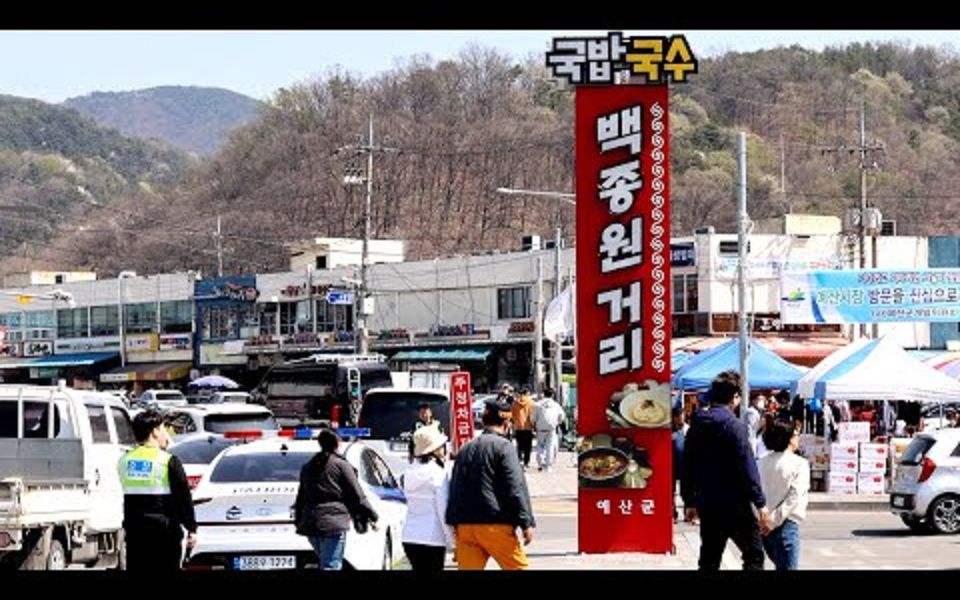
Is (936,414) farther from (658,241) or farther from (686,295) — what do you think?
(658,241)

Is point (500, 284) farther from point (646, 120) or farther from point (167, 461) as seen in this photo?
point (167, 461)

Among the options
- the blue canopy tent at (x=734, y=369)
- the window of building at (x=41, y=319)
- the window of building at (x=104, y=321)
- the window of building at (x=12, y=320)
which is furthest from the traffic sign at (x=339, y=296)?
the blue canopy tent at (x=734, y=369)

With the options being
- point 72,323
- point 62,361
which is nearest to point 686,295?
point 62,361

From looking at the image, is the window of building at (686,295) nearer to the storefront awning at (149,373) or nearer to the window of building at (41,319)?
the storefront awning at (149,373)

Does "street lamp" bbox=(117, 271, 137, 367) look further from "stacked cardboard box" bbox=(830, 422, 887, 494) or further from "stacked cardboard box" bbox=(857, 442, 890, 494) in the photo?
"stacked cardboard box" bbox=(857, 442, 890, 494)

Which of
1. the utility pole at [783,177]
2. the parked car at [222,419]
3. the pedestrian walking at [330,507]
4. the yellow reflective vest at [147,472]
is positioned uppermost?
the utility pole at [783,177]

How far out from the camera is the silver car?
2598 cm

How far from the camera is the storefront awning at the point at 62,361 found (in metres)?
104

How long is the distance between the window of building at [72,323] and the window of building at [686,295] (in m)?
44.7

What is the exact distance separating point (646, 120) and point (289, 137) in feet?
407

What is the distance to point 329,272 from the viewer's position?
89.4m

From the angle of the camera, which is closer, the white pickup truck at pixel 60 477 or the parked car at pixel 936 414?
the white pickup truck at pixel 60 477

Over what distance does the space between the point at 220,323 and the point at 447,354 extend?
813 inches
